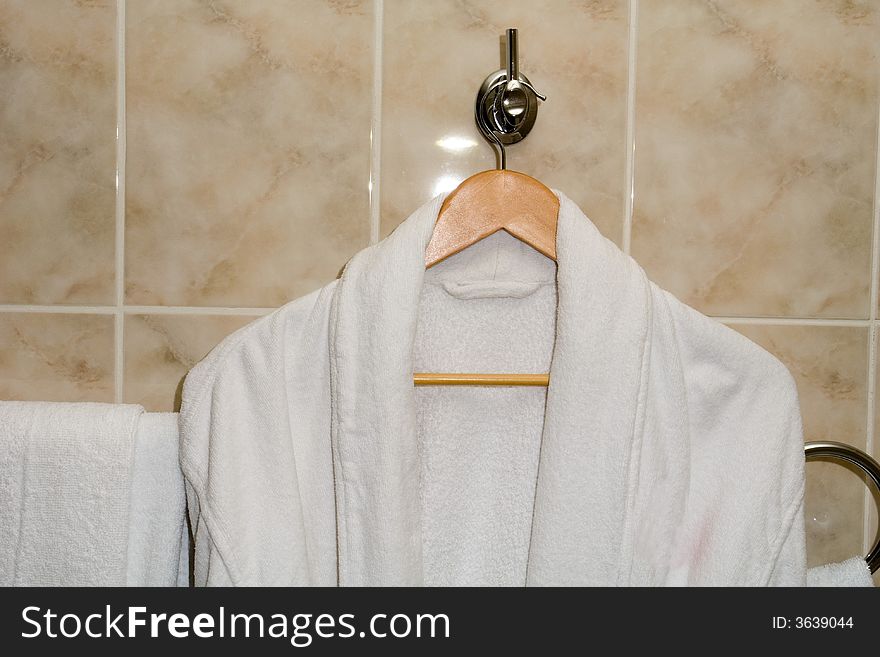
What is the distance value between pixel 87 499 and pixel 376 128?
47 cm

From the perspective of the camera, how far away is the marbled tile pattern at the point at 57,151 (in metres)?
0.77

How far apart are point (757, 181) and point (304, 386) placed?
1.85 feet

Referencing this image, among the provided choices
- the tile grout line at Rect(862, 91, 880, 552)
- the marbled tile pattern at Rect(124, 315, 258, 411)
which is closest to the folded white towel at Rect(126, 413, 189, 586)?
the marbled tile pattern at Rect(124, 315, 258, 411)

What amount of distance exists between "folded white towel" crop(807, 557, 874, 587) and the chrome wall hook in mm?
523

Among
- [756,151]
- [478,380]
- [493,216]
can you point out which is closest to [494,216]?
[493,216]

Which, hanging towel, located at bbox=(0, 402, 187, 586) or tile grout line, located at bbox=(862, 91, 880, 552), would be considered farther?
tile grout line, located at bbox=(862, 91, 880, 552)

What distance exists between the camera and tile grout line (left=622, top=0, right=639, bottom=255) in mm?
Answer: 796

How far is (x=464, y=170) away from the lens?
791 mm

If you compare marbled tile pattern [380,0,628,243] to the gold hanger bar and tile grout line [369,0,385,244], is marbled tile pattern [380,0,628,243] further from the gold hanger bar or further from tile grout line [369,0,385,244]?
the gold hanger bar

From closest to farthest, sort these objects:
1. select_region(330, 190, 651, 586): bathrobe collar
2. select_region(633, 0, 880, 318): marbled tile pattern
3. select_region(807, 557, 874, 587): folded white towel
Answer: select_region(330, 190, 651, 586): bathrobe collar → select_region(807, 557, 874, 587): folded white towel → select_region(633, 0, 880, 318): marbled tile pattern

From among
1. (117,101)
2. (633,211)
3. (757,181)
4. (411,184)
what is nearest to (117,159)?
(117,101)
